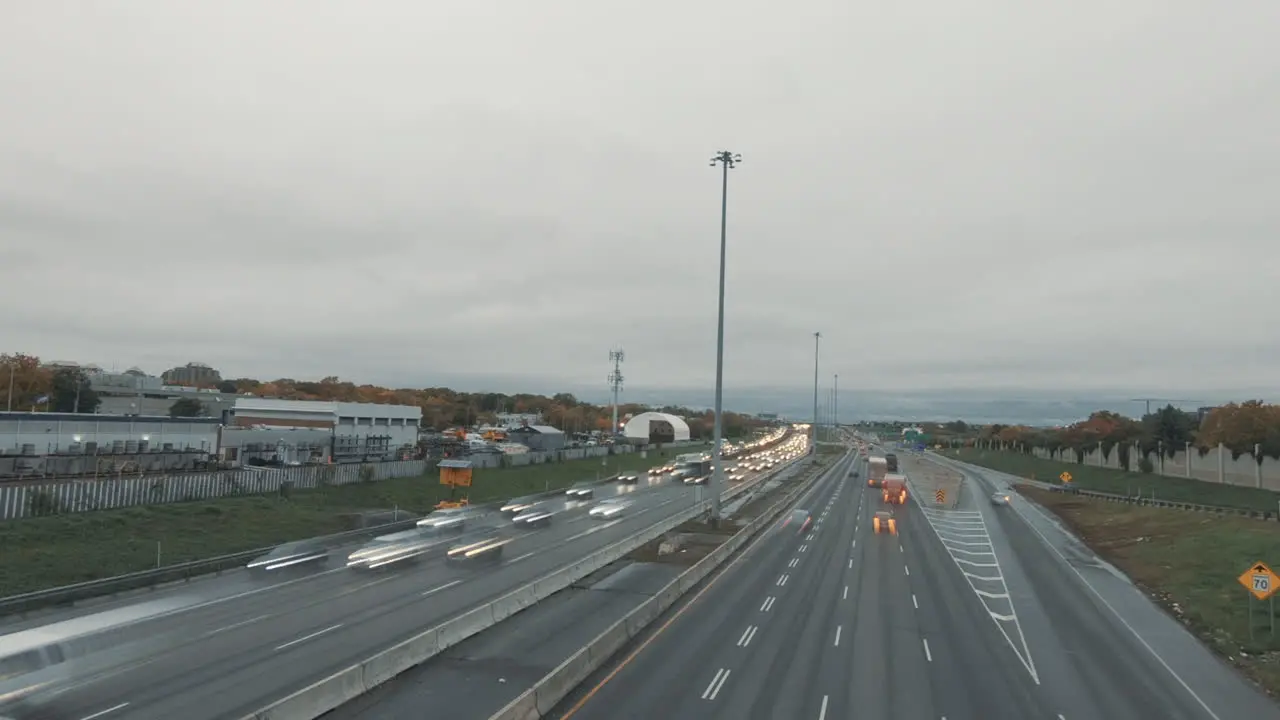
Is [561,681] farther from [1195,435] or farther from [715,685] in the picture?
[1195,435]

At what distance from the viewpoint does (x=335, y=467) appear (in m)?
54.1

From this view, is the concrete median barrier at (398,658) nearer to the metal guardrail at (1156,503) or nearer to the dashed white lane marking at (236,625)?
the dashed white lane marking at (236,625)

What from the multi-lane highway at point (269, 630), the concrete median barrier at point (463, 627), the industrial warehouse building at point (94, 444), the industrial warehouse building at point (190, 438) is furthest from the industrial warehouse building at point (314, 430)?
the concrete median barrier at point (463, 627)

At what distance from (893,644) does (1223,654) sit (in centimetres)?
1027

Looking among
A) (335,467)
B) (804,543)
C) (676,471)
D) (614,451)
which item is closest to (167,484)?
(335,467)

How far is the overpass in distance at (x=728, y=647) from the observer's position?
54.7 feet

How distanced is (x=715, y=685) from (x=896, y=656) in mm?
6116

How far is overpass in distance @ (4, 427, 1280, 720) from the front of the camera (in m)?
16.7

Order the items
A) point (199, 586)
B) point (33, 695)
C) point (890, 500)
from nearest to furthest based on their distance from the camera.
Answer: point (33, 695) → point (199, 586) → point (890, 500)

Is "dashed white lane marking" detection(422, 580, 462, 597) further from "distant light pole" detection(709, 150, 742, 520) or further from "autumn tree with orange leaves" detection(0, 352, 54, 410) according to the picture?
"autumn tree with orange leaves" detection(0, 352, 54, 410)

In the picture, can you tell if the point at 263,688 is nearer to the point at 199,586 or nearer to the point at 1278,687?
the point at 199,586

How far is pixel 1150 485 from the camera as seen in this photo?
82.4m

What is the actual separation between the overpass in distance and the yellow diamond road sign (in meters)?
2.55

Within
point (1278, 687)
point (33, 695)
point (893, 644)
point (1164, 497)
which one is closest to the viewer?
point (33, 695)
